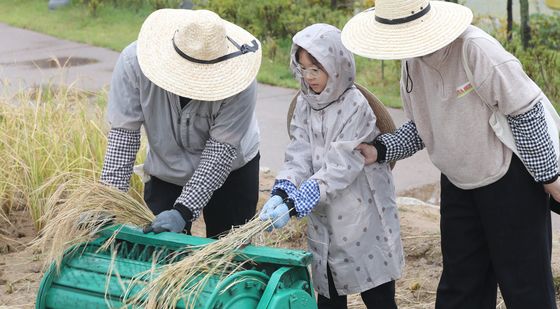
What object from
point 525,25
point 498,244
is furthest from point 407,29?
point 525,25

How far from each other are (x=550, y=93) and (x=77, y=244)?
4609 mm

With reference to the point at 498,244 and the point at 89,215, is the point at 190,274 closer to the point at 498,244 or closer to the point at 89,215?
the point at 89,215

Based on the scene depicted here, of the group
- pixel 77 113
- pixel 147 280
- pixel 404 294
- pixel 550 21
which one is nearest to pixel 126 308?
pixel 147 280

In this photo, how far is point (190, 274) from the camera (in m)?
2.97

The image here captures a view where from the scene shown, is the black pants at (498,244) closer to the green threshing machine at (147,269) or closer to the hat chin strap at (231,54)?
the green threshing machine at (147,269)

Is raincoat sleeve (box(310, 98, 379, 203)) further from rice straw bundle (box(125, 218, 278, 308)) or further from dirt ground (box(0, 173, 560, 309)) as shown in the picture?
dirt ground (box(0, 173, 560, 309))

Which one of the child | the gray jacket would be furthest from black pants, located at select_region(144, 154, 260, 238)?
the child

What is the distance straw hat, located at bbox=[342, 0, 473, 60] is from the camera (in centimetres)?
320

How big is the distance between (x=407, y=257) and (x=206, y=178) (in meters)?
1.54

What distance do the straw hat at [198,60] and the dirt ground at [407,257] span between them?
1272 millimetres

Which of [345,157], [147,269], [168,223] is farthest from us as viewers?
[345,157]

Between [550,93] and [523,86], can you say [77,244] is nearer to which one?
[523,86]

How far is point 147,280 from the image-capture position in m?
3.03

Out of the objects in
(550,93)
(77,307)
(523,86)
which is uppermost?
(523,86)
